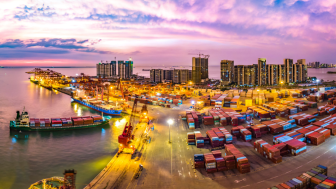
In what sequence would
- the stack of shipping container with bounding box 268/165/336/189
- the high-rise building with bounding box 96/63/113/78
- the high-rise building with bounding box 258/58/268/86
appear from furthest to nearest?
the high-rise building with bounding box 96/63/113/78
the high-rise building with bounding box 258/58/268/86
the stack of shipping container with bounding box 268/165/336/189

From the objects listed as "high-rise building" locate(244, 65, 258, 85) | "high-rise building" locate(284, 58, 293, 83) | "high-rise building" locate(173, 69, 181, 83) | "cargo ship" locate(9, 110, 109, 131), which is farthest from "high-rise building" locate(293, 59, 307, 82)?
"cargo ship" locate(9, 110, 109, 131)

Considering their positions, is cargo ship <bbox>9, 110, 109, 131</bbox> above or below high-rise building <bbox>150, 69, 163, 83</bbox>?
below

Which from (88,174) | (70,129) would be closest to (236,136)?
(88,174)

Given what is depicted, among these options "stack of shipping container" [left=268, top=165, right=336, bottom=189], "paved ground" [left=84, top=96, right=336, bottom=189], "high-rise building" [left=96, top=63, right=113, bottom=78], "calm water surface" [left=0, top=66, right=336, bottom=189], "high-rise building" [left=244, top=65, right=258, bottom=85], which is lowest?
"calm water surface" [left=0, top=66, right=336, bottom=189]

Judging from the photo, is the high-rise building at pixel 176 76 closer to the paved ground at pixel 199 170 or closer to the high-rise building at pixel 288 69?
the high-rise building at pixel 288 69

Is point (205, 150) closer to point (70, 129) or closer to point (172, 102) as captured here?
point (70, 129)

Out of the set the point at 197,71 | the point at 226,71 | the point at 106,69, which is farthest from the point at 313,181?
the point at 106,69

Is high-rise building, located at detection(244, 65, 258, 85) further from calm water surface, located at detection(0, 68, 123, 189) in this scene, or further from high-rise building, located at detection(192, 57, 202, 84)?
calm water surface, located at detection(0, 68, 123, 189)

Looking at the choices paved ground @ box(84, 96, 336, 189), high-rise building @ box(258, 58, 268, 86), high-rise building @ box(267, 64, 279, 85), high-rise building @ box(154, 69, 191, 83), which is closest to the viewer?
paved ground @ box(84, 96, 336, 189)
